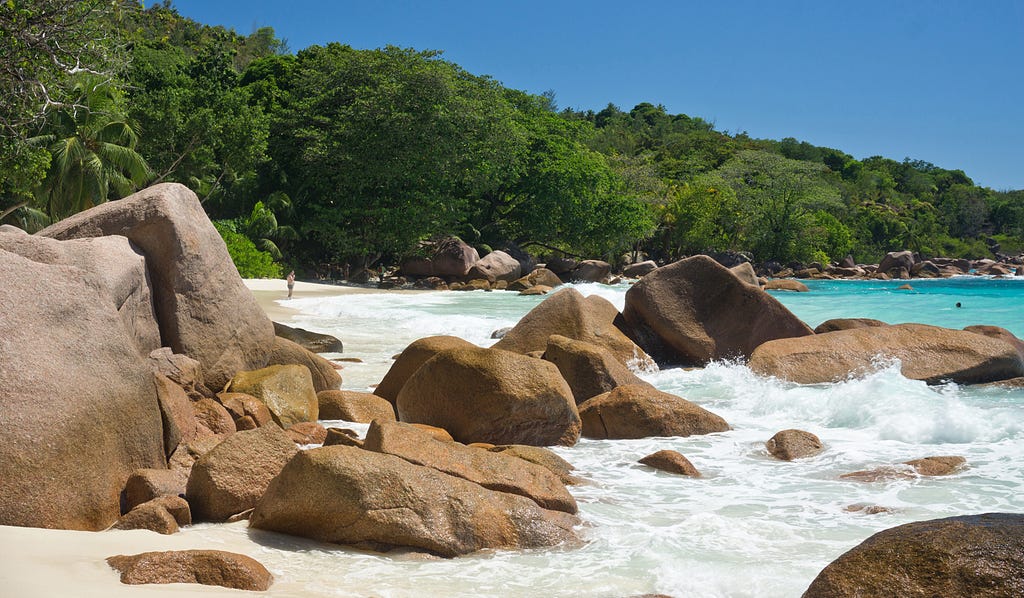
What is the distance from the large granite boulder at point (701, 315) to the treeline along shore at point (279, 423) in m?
1.42

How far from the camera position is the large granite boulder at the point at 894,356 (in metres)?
11.8

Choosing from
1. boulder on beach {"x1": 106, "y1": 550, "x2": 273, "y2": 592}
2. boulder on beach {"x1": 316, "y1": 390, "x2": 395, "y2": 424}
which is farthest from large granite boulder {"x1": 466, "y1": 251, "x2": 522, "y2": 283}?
boulder on beach {"x1": 106, "y1": 550, "x2": 273, "y2": 592}

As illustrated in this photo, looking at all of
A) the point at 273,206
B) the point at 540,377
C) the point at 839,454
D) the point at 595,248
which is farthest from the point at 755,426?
the point at 595,248

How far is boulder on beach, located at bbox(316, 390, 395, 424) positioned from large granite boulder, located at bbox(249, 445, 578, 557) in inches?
130

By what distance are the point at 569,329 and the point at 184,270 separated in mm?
5762

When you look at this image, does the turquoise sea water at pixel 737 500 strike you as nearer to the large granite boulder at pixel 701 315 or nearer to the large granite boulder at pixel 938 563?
the large granite boulder at pixel 701 315

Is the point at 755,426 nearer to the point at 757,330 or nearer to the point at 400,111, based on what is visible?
the point at 757,330

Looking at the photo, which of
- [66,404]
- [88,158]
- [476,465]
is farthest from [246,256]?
[66,404]

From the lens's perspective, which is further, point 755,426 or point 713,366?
point 713,366

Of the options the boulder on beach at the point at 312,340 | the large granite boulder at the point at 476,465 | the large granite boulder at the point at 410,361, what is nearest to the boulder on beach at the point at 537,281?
the boulder on beach at the point at 312,340

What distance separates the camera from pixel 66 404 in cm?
505

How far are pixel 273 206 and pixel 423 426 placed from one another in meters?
32.7

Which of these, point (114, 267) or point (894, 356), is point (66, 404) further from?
point (894, 356)

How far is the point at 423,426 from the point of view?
7.95 meters
